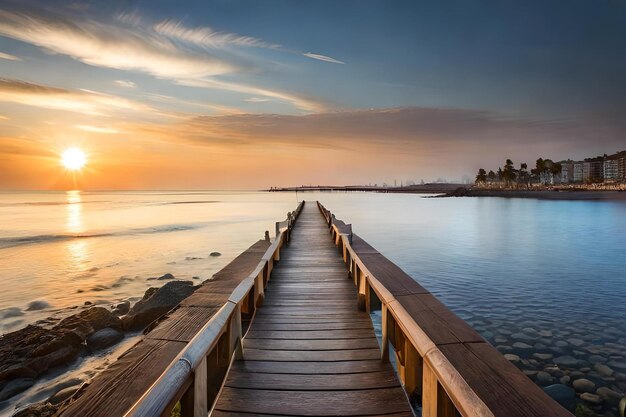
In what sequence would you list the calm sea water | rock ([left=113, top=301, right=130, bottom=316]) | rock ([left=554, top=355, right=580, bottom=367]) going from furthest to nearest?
rock ([left=113, top=301, right=130, bottom=316]), the calm sea water, rock ([left=554, top=355, right=580, bottom=367])

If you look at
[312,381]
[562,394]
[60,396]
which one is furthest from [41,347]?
[562,394]

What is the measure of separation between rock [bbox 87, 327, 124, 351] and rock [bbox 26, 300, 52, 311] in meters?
5.14

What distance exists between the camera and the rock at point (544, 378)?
620cm

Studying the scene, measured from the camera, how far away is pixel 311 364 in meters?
4.13

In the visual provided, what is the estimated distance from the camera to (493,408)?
92.7 inches

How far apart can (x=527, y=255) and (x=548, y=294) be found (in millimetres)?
8449

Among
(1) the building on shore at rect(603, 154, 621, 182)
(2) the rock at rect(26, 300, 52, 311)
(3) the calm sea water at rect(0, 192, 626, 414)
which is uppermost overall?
(1) the building on shore at rect(603, 154, 621, 182)

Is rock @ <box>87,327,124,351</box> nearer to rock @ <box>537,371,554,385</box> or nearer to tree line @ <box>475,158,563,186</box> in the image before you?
rock @ <box>537,371,554,385</box>

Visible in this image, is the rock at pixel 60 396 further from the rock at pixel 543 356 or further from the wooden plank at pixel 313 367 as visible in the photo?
the rock at pixel 543 356

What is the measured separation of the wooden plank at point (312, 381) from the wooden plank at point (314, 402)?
0.26ft

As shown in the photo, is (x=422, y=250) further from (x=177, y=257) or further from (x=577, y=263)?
(x=177, y=257)

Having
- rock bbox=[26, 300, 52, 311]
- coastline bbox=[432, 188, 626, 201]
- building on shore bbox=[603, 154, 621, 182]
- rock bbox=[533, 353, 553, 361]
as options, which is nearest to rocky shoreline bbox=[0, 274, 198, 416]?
rock bbox=[26, 300, 52, 311]

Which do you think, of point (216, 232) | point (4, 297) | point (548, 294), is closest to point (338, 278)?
point (548, 294)

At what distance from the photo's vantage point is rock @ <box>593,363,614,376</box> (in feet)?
21.3
